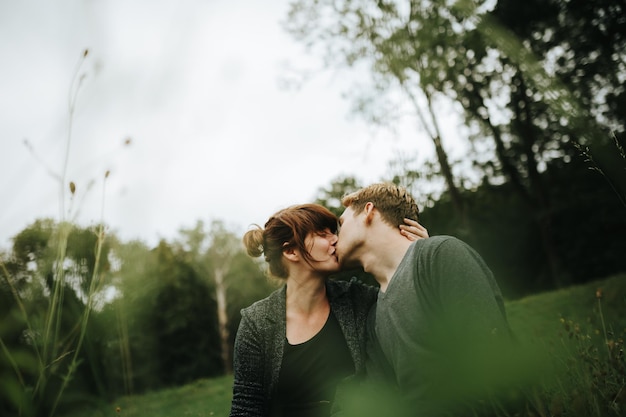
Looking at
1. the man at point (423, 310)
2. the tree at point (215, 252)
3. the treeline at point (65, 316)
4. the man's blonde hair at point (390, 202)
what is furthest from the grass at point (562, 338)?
the tree at point (215, 252)

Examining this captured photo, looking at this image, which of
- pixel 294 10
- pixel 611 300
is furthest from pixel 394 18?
pixel 611 300

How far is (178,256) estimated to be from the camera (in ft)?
88.1

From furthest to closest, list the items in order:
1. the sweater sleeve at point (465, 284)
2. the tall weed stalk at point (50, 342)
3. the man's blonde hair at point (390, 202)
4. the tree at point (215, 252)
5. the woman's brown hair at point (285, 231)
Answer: the tree at point (215, 252), the woman's brown hair at point (285, 231), the man's blonde hair at point (390, 202), the sweater sleeve at point (465, 284), the tall weed stalk at point (50, 342)

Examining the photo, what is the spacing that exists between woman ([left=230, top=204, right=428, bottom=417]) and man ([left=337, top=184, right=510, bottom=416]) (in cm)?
19

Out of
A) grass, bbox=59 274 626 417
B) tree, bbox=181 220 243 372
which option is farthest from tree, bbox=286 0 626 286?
tree, bbox=181 220 243 372

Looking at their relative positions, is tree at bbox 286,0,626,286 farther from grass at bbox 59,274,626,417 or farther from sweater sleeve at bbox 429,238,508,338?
sweater sleeve at bbox 429,238,508,338

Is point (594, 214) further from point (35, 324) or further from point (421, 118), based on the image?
point (35, 324)

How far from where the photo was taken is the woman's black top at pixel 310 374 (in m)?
2.80

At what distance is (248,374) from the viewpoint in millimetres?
2891

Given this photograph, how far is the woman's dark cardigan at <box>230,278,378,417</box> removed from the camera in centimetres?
284

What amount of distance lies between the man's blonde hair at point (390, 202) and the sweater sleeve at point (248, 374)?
1.11m

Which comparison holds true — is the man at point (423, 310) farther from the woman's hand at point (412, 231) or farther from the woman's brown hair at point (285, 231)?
the woman's brown hair at point (285, 231)

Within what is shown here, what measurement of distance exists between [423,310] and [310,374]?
1077mm

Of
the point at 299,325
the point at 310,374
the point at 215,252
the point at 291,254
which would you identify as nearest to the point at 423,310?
the point at 310,374
